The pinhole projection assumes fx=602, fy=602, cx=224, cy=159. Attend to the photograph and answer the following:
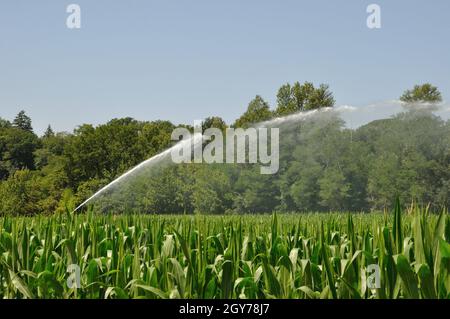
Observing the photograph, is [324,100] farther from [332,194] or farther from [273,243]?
[273,243]

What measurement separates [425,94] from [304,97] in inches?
532

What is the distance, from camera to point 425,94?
2356 inches

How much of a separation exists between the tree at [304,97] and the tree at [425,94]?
10476 mm

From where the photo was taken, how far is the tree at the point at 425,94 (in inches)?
2320

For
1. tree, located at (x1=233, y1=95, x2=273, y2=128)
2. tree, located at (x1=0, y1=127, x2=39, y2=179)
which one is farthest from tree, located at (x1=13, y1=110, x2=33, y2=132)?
tree, located at (x1=233, y1=95, x2=273, y2=128)

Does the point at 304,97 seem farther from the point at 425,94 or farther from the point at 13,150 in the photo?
the point at 13,150

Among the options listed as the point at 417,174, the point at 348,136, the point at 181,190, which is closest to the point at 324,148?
→ the point at 348,136

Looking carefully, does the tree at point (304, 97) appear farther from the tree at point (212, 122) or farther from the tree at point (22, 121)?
the tree at point (22, 121)

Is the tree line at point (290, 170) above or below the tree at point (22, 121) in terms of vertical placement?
below

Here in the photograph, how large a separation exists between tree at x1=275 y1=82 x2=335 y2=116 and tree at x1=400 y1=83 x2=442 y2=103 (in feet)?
34.4

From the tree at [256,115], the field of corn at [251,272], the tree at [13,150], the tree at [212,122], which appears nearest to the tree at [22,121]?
the tree at [13,150]

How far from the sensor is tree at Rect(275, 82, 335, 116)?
5472cm

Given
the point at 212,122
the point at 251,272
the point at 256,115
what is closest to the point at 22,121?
the point at 212,122
